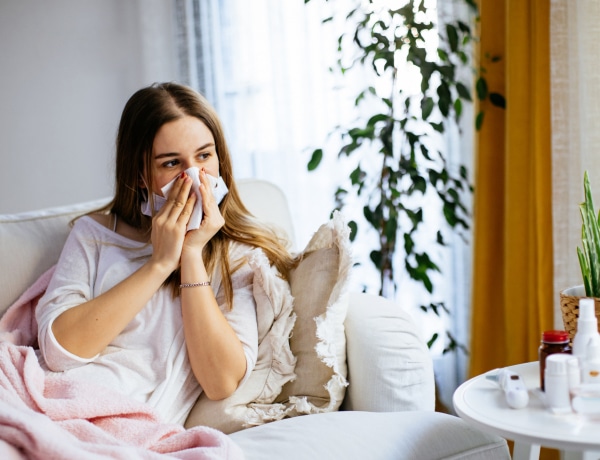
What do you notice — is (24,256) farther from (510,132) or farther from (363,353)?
(510,132)

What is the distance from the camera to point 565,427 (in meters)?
1.13

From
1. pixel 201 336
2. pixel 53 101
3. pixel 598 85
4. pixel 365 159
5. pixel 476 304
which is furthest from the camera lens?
pixel 53 101

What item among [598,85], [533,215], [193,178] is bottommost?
[533,215]

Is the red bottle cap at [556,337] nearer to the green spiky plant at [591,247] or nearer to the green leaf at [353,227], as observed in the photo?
the green spiky plant at [591,247]

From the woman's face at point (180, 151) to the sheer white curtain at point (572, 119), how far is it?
101 centimetres

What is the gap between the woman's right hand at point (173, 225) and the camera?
160cm

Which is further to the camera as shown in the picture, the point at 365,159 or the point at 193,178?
the point at 365,159

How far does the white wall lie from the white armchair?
56.2 inches

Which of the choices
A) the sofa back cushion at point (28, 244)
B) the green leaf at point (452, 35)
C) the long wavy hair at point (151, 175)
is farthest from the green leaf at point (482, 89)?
the long wavy hair at point (151, 175)

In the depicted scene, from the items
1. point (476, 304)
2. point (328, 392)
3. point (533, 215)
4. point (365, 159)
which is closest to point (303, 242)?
point (365, 159)

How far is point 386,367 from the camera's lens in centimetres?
155

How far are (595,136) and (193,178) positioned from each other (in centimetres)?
108

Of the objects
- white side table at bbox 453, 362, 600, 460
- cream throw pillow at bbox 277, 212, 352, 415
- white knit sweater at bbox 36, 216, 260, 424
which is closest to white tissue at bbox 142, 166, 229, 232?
white knit sweater at bbox 36, 216, 260, 424

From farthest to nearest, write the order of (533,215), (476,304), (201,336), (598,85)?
(476,304) → (533,215) → (598,85) → (201,336)
